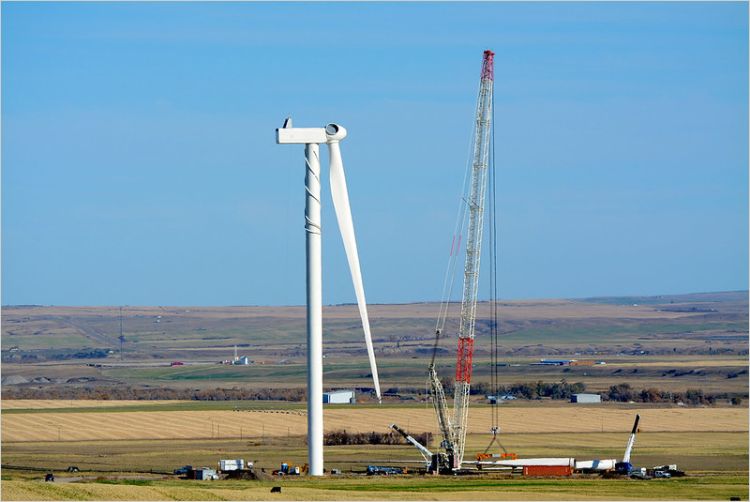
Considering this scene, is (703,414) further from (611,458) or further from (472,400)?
(611,458)

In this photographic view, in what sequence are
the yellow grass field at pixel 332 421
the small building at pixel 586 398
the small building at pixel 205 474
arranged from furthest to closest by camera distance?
the small building at pixel 586 398
the yellow grass field at pixel 332 421
the small building at pixel 205 474

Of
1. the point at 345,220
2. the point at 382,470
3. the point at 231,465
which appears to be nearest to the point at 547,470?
the point at 382,470

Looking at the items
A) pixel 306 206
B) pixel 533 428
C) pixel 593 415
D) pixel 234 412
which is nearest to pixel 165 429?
pixel 234 412

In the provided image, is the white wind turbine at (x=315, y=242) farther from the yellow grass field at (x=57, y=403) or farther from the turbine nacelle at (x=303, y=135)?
the yellow grass field at (x=57, y=403)

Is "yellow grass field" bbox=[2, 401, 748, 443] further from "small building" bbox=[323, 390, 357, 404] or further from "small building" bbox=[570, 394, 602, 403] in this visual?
"small building" bbox=[570, 394, 602, 403]

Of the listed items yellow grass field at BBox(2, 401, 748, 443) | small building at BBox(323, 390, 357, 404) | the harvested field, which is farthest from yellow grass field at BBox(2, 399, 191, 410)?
small building at BBox(323, 390, 357, 404)

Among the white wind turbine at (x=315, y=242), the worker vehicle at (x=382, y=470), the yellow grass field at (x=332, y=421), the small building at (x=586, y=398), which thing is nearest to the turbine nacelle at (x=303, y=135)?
the white wind turbine at (x=315, y=242)

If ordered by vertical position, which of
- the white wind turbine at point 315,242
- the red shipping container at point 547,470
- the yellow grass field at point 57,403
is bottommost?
the red shipping container at point 547,470
